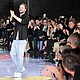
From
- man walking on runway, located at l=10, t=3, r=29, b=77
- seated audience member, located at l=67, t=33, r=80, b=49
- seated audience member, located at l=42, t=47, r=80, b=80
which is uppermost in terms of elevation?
seated audience member, located at l=67, t=33, r=80, b=49

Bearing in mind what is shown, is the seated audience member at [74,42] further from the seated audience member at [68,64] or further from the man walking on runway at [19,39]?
the man walking on runway at [19,39]

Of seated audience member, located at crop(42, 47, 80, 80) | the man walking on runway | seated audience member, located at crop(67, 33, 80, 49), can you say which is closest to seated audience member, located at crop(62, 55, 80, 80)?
seated audience member, located at crop(42, 47, 80, 80)

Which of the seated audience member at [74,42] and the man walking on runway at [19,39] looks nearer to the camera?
the seated audience member at [74,42]

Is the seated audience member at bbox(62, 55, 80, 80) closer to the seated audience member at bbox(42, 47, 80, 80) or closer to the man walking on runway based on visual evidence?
the seated audience member at bbox(42, 47, 80, 80)

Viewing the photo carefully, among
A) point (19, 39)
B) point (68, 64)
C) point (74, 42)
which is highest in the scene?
point (74, 42)

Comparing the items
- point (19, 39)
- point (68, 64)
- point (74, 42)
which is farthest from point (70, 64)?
point (19, 39)

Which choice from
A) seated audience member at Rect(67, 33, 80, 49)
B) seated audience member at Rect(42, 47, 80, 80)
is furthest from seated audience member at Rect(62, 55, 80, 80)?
seated audience member at Rect(67, 33, 80, 49)

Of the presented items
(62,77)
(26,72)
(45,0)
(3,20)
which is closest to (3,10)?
(3,20)

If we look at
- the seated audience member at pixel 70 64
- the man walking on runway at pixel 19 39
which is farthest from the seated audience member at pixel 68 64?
the man walking on runway at pixel 19 39

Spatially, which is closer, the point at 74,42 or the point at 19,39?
the point at 74,42

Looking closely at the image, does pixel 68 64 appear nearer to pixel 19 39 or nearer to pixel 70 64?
pixel 70 64

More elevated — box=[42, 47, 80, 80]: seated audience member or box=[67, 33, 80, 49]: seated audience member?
box=[67, 33, 80, 49]: seated audience member

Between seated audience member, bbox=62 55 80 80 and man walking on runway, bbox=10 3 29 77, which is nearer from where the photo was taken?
seated audience member, bbox=62 55 80 80

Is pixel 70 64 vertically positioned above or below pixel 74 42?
below
